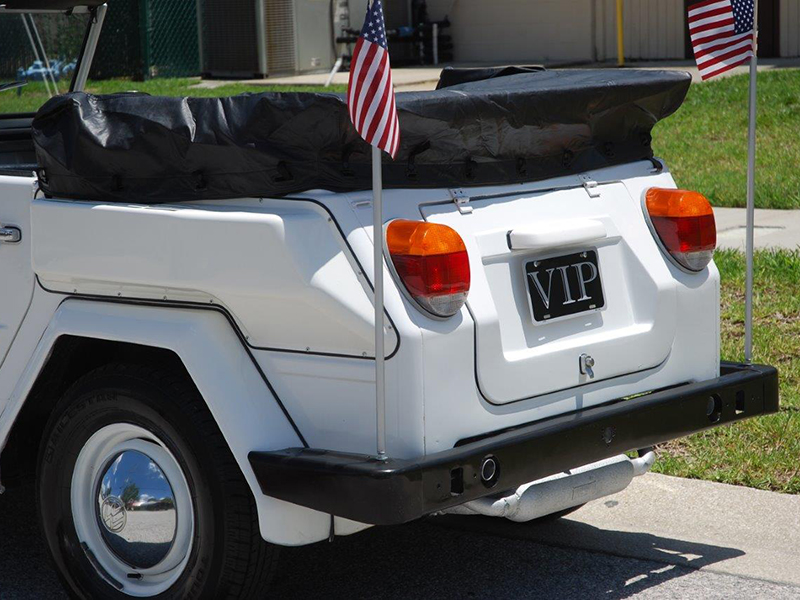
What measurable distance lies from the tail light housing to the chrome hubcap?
3.11ft

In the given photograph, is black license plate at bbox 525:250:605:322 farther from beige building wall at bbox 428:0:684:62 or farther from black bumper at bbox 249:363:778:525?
beige building wall at bbox 428:0:684:62

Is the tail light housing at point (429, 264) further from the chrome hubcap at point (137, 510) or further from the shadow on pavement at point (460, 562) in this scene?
the shadow on pavement at point (460, 562)

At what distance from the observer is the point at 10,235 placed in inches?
157

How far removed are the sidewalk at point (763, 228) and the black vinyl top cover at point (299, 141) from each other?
16.4 feet

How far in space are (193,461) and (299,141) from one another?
94 centimetres

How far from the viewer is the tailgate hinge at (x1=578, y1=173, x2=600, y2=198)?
13.2 feet

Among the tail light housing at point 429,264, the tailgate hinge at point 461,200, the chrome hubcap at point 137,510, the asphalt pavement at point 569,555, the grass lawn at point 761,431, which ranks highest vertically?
the tailgate hinge at point 461,200

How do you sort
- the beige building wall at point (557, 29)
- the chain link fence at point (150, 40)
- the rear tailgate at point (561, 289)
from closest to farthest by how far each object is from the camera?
the rear tailgate at point (561, 289) → the chain link fence at point (150, 40) → the beige building wall at point (557, 29)

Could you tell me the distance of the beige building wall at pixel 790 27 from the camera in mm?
21500

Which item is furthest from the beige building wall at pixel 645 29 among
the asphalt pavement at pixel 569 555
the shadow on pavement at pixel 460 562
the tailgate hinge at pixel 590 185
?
the tailgate hinge at pixel 590 185

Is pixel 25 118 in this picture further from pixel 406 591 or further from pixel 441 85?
pixel 406 591

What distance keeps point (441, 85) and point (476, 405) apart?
1948 millimetres

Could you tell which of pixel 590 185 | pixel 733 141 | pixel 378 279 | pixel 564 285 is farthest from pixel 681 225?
pixel 733 141

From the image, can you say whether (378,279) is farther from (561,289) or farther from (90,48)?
(90,48)
